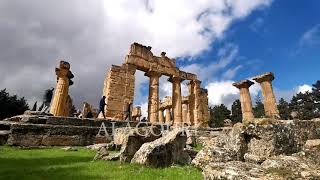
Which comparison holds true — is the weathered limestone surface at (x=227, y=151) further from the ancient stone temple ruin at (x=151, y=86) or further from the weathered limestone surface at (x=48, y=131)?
the ancient stone temple ruin at (x=151, y=86)

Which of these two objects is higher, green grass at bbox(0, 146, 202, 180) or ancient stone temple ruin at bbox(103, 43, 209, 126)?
ancient stone temple ruin at bbox(103, 43, 209, 126)

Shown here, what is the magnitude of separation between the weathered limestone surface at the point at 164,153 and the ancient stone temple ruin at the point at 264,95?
23527 millimetres

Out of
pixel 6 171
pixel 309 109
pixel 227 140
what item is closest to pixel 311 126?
pixel 227 140

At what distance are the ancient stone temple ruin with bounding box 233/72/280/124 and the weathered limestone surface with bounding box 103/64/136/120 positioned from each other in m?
12.4

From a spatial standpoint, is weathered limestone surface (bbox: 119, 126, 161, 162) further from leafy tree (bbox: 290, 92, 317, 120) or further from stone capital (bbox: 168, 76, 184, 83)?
leafy tree (bbox: 290, 92, 317, 120)

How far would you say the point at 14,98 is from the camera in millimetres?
53406

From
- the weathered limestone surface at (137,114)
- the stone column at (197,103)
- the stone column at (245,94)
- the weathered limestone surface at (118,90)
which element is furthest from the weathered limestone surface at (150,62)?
the weathered limestone surface at (137,114)

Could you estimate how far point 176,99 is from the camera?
116 feet

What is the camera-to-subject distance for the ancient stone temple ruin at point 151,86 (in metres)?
29.4

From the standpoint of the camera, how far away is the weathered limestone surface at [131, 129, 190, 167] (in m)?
8.93

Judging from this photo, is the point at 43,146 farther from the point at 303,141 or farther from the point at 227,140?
the point at 303,141

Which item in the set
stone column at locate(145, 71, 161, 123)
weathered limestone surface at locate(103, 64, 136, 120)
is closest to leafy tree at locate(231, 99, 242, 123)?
stone column at locate(145, 71, 161, 123)

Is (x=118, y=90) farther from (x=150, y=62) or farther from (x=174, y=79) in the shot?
(x=174, y=79)

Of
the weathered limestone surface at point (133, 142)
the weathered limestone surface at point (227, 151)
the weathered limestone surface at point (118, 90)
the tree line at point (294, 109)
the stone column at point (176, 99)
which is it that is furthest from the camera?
the tree line at point (294, 109)
